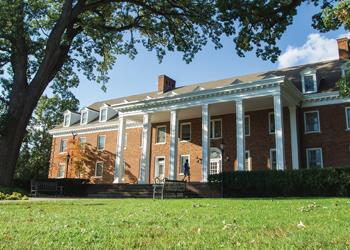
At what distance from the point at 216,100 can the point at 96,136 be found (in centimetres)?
1806

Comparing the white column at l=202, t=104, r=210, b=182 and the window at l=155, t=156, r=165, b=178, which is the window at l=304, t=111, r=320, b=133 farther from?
the window at l=155, t=156, r=165, b=178

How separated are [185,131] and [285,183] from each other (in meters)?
14.3

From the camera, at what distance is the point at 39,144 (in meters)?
52.0

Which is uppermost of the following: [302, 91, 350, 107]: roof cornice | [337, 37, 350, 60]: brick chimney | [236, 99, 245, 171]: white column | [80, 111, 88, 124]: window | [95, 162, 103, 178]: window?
[337, 37, 350, 60]: brick chimney

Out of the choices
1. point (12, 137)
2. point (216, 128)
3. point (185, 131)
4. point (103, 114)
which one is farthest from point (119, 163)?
point (12, 137)

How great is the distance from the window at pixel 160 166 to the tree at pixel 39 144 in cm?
2184

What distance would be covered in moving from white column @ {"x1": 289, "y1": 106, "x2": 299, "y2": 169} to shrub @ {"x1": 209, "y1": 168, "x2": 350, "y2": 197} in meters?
5.25

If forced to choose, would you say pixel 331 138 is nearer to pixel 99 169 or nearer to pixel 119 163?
pixel 119 163

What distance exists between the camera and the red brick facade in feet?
85.8

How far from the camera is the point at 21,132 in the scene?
16.5m

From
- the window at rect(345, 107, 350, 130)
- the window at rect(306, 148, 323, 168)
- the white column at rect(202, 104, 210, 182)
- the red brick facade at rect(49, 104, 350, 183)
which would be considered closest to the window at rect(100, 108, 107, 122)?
the red brick facade at rect(49, 104, 350, 183)

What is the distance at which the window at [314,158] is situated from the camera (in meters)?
26.6

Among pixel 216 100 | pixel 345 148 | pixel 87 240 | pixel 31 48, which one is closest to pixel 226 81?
pixel 216 100

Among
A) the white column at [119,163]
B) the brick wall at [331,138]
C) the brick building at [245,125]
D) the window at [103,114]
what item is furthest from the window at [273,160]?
the window at [103,114]
